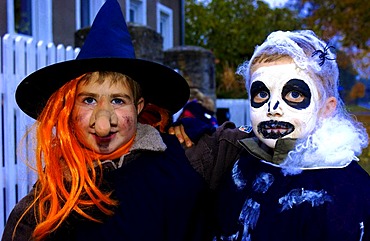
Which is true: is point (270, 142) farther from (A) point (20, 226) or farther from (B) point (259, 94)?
(A) point (20, 226)

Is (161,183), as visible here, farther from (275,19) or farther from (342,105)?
(275,19)

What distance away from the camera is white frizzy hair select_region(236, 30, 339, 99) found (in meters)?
1.78

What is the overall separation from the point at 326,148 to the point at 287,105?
0.21 meters

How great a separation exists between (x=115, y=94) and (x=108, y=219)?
456 mm

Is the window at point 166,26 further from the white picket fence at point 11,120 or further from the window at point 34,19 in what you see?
the white picket fence at point 11,120

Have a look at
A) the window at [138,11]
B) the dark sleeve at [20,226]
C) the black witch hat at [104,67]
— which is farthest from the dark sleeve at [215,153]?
the window at [138,11]

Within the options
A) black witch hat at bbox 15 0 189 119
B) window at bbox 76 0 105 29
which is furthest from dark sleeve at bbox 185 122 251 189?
window at bbox 76 0 105 29

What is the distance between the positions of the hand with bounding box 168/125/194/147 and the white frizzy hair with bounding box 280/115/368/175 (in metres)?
0.54

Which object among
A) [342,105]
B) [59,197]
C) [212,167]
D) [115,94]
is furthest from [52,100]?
[342,105]

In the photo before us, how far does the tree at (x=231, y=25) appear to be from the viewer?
15.9m

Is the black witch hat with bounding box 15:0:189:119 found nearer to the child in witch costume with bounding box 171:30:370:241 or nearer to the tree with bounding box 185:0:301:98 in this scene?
the child in witch costume with bounding box 171:30:370:241

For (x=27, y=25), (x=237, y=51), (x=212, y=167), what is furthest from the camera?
(x=237, y=51)

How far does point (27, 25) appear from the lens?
6.00 metres

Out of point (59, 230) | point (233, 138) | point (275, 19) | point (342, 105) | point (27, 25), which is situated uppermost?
point (275, 19)
